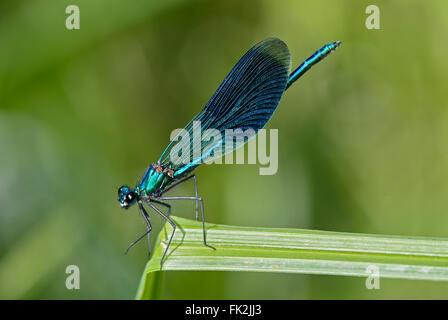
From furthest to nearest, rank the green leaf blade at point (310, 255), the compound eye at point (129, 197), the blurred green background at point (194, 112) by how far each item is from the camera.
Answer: the blurred green background at point (194, 112) < the compound eye at point (129, 197) < the green leaf blade at point (310, 255)

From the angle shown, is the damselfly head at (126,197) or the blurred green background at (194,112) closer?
the damselfly head at (126,197)

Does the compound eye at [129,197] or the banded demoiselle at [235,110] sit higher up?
the banded demoiselle at [235,110]

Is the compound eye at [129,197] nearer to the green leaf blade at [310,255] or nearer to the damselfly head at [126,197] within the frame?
the damselfly head at [126,197]

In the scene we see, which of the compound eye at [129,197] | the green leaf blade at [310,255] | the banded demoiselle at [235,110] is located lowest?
the green leaf blade at [310,255]

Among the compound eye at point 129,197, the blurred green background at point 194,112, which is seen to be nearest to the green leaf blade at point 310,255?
the compound eye at point 129,197

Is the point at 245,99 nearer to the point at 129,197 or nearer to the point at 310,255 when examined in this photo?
the point at 129,197

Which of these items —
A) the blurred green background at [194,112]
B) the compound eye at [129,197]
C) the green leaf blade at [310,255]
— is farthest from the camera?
the blurred green background at [194,112]

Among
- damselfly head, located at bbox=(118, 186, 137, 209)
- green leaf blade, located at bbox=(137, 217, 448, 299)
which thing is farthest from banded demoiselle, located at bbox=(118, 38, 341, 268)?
green leaf blade, located at bbox=(137, 217, 448, 299)
